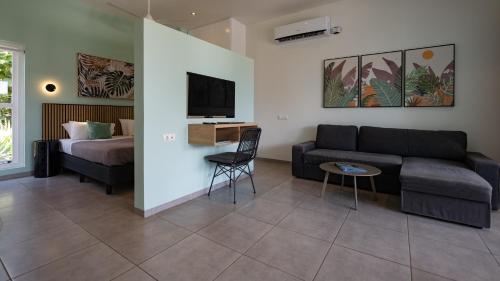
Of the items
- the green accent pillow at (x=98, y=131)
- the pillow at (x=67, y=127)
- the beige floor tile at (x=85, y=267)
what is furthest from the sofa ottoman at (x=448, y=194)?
the pillow at (x=67, y=127)

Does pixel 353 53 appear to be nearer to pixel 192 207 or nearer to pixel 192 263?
pixel 192 207

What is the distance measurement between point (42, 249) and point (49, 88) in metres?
3.46

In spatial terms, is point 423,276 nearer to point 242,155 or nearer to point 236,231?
point 236,231

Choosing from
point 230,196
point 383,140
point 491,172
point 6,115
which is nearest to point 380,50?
point 383,140

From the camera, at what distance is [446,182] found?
2.44m

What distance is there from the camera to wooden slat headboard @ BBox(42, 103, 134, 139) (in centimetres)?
418

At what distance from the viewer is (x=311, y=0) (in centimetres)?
438

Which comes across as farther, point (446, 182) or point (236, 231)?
point (446, 182)

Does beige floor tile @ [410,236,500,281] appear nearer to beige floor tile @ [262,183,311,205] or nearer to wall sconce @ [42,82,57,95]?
beige floor tile @ [262,183,311,205]

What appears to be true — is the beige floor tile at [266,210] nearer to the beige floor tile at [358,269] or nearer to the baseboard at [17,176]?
the beige floor tile at [358,269]

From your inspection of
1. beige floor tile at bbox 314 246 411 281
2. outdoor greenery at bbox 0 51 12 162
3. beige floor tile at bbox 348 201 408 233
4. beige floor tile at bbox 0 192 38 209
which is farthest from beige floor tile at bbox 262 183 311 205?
outdoor greenery at bbox 0 51 12 162

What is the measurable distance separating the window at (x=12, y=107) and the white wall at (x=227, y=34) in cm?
334

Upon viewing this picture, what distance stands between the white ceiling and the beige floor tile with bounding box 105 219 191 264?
4.02 metres

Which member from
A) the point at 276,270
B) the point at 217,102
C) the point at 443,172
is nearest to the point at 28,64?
the point at 217,102
